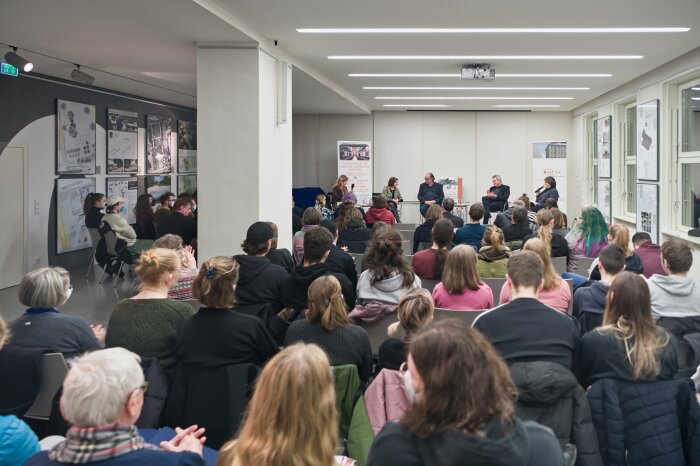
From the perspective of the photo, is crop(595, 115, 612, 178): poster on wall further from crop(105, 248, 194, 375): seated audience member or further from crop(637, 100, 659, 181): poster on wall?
crop(105, 248, 194, 375): seated audience member

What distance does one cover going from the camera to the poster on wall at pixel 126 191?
→ 13309mm

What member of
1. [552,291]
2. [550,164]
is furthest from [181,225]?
[550,164]

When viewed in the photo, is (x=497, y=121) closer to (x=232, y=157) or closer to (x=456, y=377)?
(x=232, y=157)

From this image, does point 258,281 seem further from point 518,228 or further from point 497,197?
point 497,197

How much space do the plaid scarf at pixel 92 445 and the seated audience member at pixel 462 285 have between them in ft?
9.26

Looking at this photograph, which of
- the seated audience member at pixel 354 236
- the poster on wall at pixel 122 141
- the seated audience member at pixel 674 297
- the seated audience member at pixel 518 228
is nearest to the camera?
the seated audience member at pixel 674 297

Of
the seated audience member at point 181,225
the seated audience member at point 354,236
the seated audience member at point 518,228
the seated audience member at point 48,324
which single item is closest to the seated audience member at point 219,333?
the seated audience member at point 48,324

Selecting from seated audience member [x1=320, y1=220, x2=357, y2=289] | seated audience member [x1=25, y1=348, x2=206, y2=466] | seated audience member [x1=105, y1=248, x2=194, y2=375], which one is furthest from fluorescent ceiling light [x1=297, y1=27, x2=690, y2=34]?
seated audience member [x1=25, y1=348, x2=206, y2=466]

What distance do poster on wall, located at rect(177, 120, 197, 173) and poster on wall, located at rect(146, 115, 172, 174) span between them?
58 centimetres

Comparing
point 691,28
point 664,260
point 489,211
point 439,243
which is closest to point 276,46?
Answer: point 439,243

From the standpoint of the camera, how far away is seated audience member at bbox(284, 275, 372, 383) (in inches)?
131

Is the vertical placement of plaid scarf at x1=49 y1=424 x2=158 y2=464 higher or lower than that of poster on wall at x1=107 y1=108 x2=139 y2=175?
lower

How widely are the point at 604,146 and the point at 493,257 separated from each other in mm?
9848

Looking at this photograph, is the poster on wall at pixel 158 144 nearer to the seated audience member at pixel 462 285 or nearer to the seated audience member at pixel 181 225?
the seated audience member at pixel 181 225
